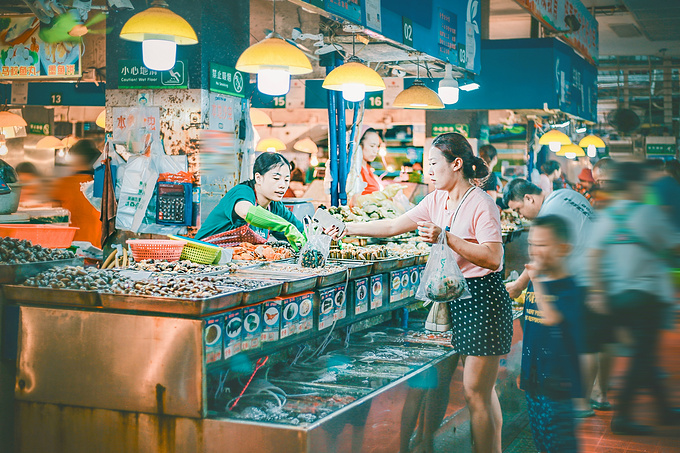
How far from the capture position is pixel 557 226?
3.21 m

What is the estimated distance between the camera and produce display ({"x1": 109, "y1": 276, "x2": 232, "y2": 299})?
317 centimetres

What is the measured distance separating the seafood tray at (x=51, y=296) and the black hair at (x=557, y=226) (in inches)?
82.8

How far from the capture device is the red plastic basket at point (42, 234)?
14.2 feet

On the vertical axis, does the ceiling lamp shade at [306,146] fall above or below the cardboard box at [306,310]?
above

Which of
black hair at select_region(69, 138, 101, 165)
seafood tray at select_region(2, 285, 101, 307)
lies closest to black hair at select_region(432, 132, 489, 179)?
seafood tray at select_region(2, 285, 101, 307)

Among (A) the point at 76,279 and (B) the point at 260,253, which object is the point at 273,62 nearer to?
(B) the point at 260,253

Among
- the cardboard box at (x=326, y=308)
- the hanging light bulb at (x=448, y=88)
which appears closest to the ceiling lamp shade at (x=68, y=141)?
the hanging light bulb at (x=448, y=88)

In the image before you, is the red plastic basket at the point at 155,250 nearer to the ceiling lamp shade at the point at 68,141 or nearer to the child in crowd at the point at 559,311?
the child in crowd at the point at 559,311

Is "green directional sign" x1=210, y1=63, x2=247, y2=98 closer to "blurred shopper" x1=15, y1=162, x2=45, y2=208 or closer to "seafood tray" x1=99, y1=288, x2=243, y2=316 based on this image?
"blurred shopper" x1=15, y1=162, x2=45, y2=208

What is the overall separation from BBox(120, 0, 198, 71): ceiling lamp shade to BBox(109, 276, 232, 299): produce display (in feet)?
5.70

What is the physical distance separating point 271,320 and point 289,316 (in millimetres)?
172

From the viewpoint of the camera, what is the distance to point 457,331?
3.80 m

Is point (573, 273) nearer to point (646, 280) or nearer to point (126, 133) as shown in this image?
point (646, 280)

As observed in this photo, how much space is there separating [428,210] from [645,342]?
1.66 metres
